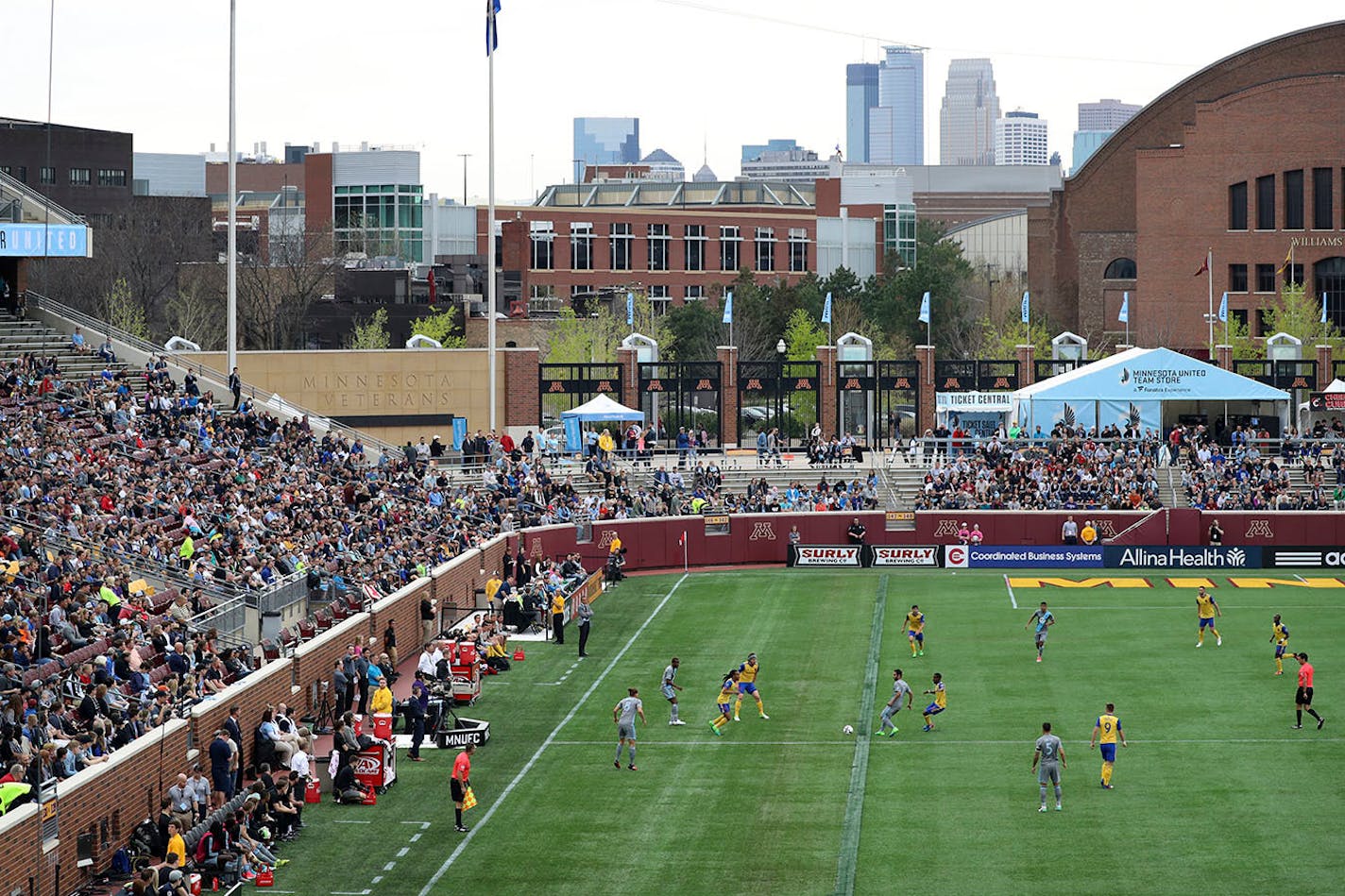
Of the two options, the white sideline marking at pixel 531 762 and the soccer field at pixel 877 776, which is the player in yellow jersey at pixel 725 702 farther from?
the white sideline marking at pixel 531 762

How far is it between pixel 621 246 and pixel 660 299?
422 centimetres

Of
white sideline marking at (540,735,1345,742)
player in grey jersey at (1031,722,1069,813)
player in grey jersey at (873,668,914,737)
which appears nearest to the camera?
player in grey jersey at (1031,722,1069,813)

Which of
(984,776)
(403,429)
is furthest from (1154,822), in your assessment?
(403,429)

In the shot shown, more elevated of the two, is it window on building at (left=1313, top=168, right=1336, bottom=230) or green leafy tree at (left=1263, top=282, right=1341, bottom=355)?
window on building at (left=1313, top=168, right=1336, bottom=230)

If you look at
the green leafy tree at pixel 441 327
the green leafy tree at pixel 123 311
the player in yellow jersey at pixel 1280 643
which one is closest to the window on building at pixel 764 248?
the green leafy tree at pixel 441 327

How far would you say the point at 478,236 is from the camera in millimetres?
129375

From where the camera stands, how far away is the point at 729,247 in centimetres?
12050

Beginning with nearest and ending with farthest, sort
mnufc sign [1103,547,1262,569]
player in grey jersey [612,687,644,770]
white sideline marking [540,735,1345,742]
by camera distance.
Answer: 1. player in grey jersey [612,687,644,770]
2. white sideline marking [540,735,1345,742]
3. mnufc sign [1103,547,1262,569]

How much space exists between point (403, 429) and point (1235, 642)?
33.7 meters

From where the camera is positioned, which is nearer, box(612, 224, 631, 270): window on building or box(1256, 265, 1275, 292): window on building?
box(1256, 265, 1275, 292): window on building

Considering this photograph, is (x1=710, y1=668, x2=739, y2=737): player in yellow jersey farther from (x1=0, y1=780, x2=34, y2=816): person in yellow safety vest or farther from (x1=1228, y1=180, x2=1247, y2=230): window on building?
(x1=1228, y1=180, x2=1247, y2=230): window on building

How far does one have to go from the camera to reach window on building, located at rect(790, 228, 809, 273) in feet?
405

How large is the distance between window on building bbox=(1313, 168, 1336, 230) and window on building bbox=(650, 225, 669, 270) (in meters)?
42.4

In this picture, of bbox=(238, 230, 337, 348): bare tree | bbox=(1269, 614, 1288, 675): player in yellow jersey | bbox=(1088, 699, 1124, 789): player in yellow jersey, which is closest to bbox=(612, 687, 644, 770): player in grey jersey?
bbox=(1088, 699, 1124, 789): player in yellow jersey
